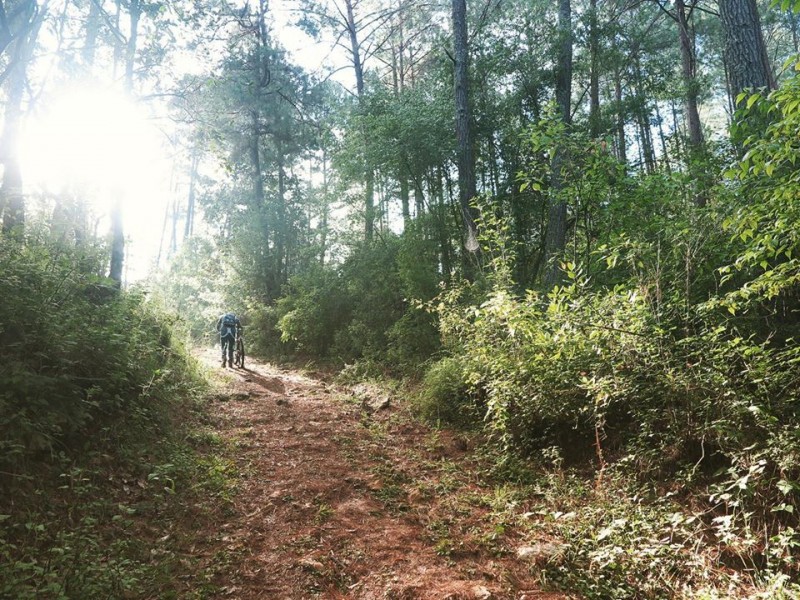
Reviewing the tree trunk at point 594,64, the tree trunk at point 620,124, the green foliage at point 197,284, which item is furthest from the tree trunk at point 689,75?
the green foliage at point 197,284

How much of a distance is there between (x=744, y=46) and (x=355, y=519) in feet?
27.3

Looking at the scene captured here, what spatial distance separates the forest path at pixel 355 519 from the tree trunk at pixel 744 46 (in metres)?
6.70

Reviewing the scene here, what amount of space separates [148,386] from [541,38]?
12318 mm

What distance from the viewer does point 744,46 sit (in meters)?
6.55

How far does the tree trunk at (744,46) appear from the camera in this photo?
6.48m

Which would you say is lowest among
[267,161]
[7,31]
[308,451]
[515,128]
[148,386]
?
[308,451]

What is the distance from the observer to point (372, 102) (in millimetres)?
13297

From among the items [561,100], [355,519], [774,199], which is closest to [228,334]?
[355,519]

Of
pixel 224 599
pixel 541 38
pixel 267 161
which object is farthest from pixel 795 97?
pixel 267 161

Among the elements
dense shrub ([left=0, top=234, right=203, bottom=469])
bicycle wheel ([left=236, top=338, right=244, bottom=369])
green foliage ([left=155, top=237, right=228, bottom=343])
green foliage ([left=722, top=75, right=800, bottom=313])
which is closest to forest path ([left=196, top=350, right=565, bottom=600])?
dense shrub ([left=0, top=234, right=203, bottom=469])

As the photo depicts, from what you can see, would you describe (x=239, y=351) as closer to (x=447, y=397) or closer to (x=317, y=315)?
(x=317, y=315)

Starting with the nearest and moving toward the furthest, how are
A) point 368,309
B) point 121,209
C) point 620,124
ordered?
1. point 121,209
2. point 620,124
3. point 368,309

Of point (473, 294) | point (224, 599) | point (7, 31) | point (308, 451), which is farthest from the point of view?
point (473, 294)

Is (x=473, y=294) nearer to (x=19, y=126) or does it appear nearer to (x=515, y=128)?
(x=515, y=128)
